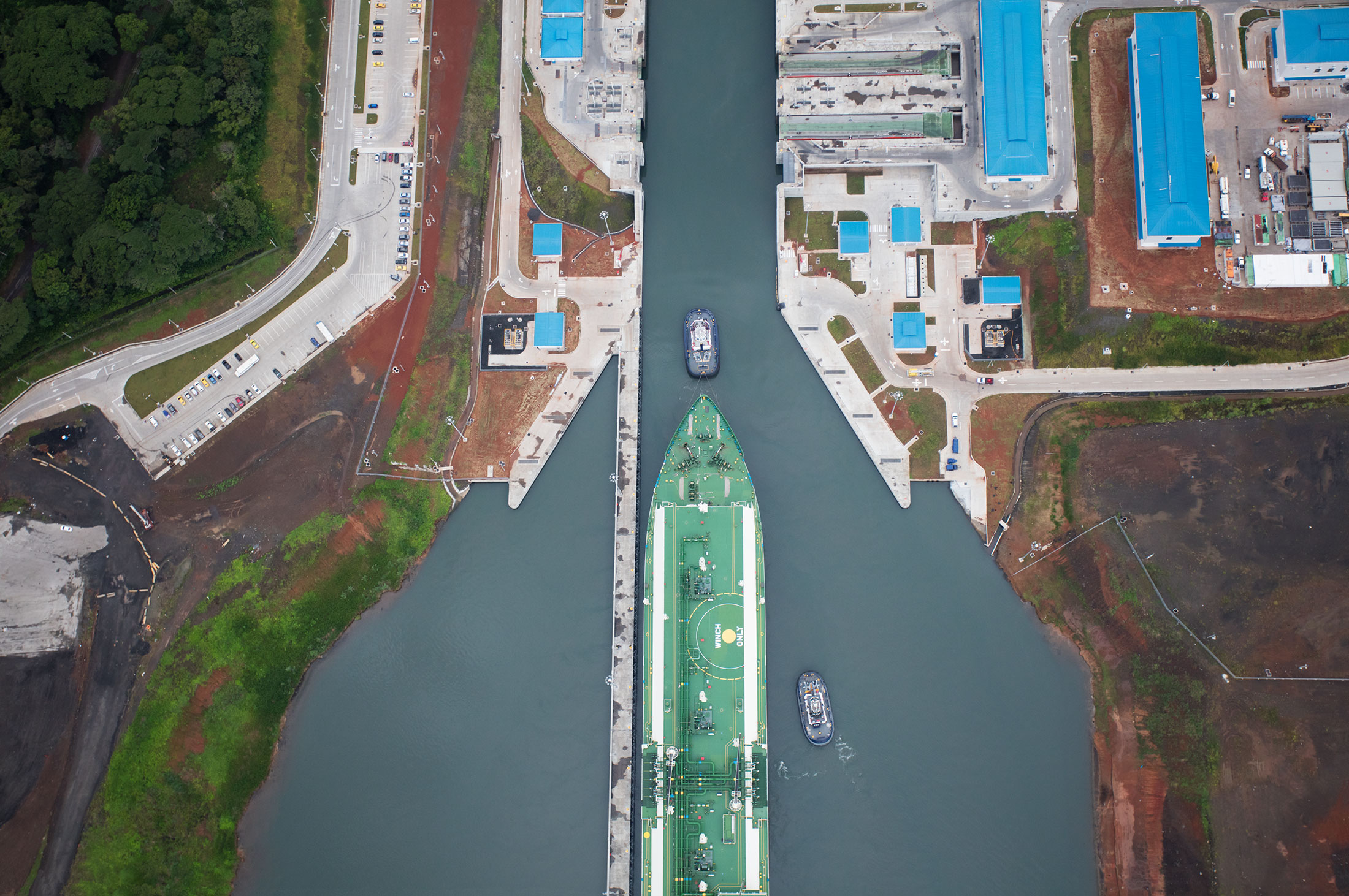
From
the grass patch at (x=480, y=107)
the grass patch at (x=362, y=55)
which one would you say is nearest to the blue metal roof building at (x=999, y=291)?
the grass patch at (x=480, y=107)

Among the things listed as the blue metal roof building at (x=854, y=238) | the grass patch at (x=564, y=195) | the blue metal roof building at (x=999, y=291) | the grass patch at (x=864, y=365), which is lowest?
Answer: the grass patch at (x=864, y=365)

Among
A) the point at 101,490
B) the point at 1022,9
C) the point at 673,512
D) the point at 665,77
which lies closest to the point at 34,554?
the point at 101,490

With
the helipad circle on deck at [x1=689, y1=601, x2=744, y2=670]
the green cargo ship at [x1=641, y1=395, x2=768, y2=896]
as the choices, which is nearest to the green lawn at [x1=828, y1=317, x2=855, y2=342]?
the green cargo ship at [x1=641, y1=395, x2=768, y2=896]

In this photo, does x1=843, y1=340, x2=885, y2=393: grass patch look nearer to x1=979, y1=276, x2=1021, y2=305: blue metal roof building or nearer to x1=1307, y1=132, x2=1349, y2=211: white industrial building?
x1=979, y1=276, x2=1021, y2=305: blue metal roof building

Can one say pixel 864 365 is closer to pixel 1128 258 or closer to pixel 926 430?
pixel 926 430

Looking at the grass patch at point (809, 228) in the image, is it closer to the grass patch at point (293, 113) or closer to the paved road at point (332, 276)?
the paved road at point (332, 276)

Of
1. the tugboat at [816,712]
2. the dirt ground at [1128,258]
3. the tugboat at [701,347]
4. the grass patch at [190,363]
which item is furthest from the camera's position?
the grass patch at [190,363]

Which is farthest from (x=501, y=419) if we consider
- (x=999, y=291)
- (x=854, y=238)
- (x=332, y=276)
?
(x=999, y=291)
